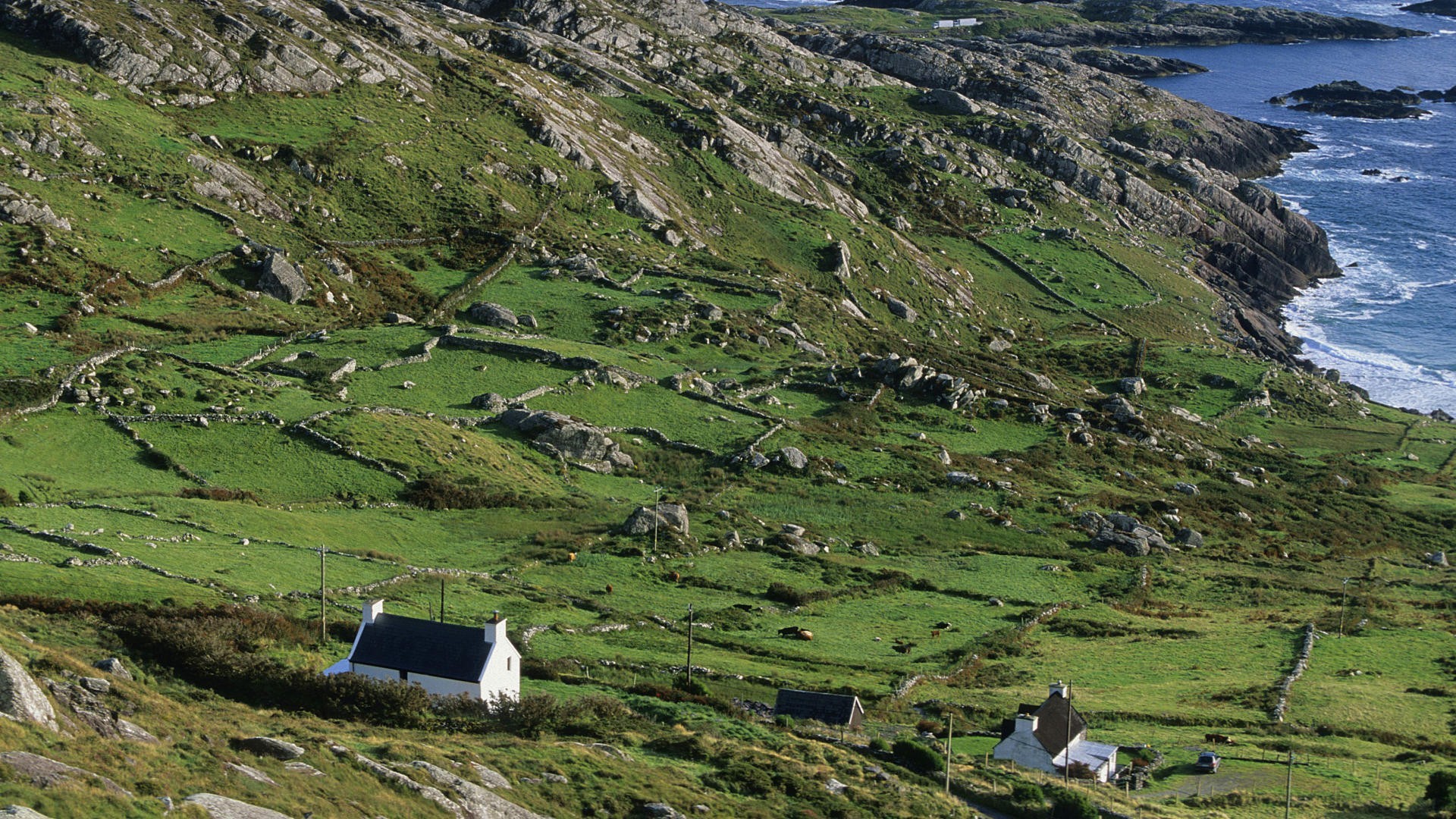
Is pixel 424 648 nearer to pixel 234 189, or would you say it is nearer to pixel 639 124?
pixel 234 189

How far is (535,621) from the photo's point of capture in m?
64.2

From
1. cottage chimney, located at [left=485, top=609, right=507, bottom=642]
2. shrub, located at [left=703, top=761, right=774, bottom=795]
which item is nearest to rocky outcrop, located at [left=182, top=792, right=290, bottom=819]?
shrub, located at [left=703, top=761, right=774, bottom=795]

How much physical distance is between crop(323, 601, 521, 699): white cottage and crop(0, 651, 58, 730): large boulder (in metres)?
14.8

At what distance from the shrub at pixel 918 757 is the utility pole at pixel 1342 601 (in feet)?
121

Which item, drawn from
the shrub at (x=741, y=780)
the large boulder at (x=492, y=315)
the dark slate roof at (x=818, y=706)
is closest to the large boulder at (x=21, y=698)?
the shrub at (x=741, y=780)

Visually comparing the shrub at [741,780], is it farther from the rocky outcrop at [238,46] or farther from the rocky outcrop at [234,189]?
the rocky outcrop at [238,46]

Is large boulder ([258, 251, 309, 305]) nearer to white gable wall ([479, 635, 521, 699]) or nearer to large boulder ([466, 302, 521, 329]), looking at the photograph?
large boulder ([466, 302, 521, 329])

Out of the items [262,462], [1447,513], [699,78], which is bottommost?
[1447,513]

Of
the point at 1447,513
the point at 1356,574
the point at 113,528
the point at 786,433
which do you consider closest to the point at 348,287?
the point at 786,433

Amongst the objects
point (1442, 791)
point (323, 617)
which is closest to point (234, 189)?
point (323, 617)

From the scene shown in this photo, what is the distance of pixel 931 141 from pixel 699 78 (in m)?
32.1

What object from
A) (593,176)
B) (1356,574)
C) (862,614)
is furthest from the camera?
(593,176)

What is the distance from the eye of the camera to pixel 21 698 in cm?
3388

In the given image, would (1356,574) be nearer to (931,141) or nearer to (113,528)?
(113,528)
